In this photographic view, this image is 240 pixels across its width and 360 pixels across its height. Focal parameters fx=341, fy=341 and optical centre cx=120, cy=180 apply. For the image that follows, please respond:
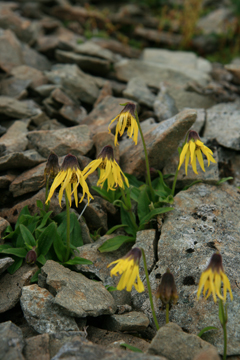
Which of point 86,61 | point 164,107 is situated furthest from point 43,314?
point 86,61

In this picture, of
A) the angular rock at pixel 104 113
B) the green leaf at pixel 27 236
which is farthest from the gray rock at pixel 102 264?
the angular rock at pixel 104 113

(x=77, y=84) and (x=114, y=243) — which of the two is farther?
(x=77, y=84)

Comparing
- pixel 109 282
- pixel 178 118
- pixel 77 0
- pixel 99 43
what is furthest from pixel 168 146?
pixel 77 0

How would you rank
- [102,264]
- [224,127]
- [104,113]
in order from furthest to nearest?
1. [104,113]
2. [224,127]
3. [102,264]

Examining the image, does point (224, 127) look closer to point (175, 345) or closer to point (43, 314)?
point (175, 345)

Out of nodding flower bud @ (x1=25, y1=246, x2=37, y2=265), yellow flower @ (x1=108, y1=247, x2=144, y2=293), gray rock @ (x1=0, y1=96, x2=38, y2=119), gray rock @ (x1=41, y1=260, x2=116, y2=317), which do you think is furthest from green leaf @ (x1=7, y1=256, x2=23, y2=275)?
gray rock @ (x1=0, y1=96, x2=38, y2=119)

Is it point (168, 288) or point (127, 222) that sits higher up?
point (168, 288)
